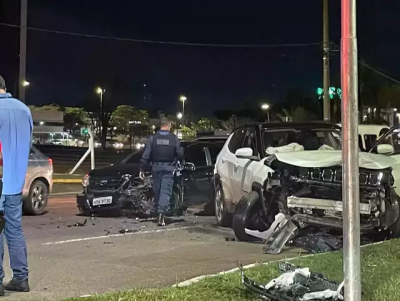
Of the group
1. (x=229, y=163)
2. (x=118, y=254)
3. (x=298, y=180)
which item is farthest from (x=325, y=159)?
(x=118, y=254)

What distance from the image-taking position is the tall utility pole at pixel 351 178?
460 cm

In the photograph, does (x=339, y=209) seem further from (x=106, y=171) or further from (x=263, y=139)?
(x=106, y=171)

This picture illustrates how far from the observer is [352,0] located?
4.71 m

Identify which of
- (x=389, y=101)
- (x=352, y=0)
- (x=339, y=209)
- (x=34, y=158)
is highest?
(x=389, y=101)

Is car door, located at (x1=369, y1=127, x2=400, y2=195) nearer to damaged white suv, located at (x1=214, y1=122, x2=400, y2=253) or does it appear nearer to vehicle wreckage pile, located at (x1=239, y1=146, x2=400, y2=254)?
damaged white suv, located at (x1=214, y1=122, x2=400, y2=253)

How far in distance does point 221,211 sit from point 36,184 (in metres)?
3.80

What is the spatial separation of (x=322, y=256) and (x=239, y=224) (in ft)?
6.77

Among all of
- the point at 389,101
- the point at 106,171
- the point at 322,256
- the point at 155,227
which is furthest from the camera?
the point at 389,101

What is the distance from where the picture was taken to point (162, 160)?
11.0m

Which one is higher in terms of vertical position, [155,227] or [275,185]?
[275,185]

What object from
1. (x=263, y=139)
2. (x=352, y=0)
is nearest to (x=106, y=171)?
(x=263, y=139)

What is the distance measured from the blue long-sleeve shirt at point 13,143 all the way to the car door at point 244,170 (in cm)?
461

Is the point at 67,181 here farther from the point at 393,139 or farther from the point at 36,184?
the point at 393,139

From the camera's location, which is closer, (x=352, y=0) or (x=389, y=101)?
(x=352, y=0)
